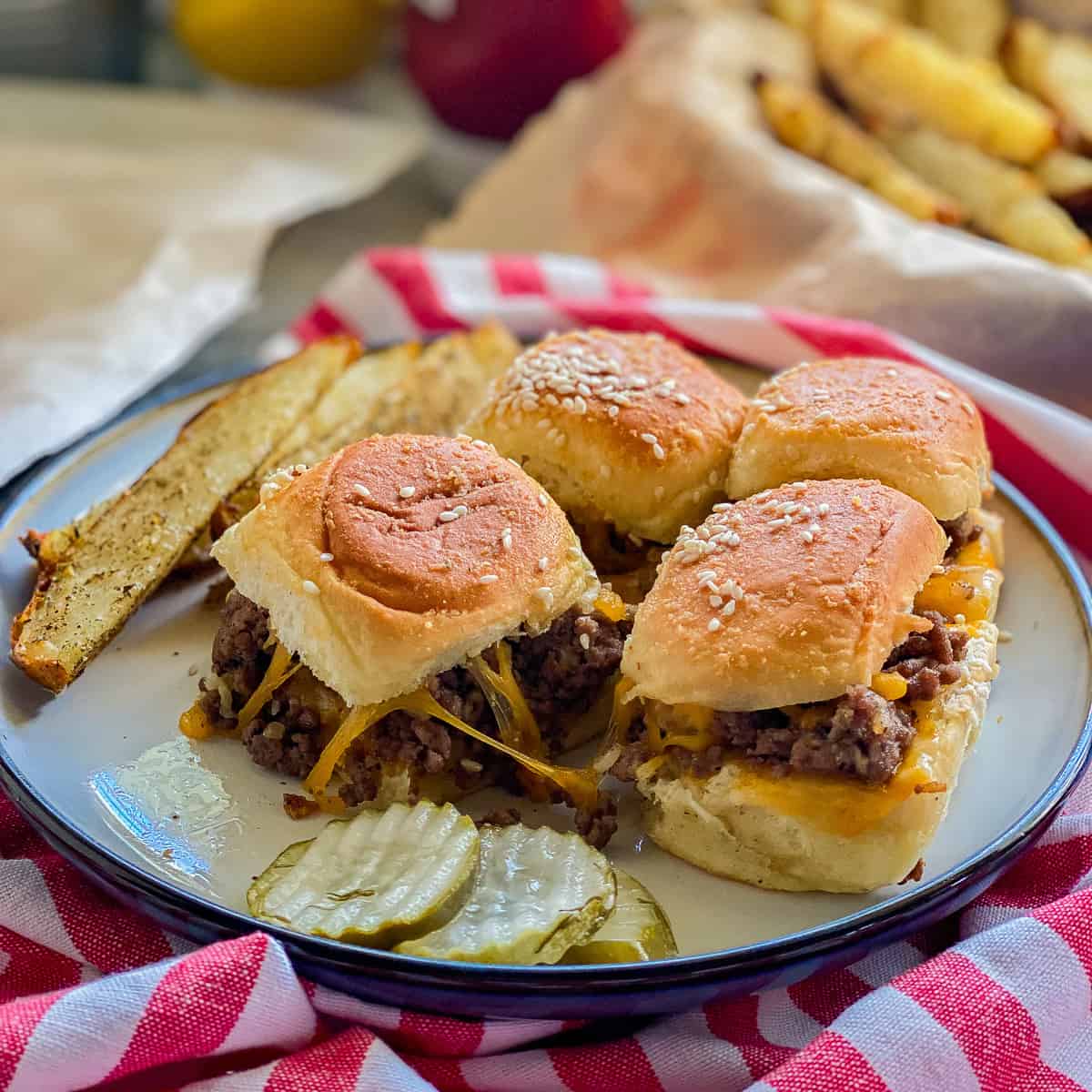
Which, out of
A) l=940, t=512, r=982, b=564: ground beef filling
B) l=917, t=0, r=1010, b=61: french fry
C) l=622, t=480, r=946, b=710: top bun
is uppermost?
l=917, t=0, r=1010, b=61: french fry

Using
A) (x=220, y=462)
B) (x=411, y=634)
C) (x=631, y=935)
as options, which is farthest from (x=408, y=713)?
(x=220, y=462)

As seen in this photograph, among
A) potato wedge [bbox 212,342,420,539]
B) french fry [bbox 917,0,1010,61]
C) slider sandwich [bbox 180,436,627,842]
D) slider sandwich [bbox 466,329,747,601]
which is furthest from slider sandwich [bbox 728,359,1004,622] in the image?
french fry [bbox 917,0,1010,61]

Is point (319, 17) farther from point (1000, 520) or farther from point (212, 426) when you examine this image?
point (1000, 520)

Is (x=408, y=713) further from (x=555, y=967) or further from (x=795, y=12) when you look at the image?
(x=795, y=12)

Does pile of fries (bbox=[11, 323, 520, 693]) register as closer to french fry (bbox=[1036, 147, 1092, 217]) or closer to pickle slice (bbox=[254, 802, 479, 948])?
pickle slice (bbox=[254, 802, 479, 948])

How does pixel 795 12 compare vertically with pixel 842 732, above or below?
above

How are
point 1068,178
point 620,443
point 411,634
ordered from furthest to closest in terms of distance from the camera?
1. point 1068,178
2. point 620,443
3. point 411,634
